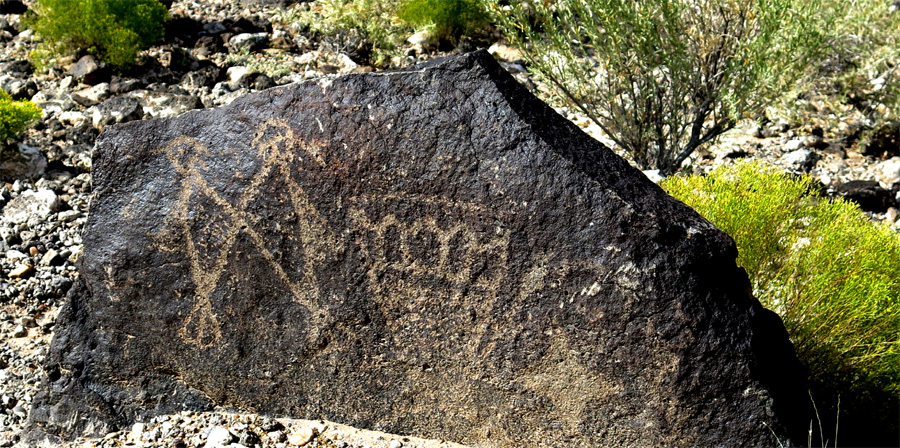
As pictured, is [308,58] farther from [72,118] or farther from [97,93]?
[72,118]

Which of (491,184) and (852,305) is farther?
→ (852,305)

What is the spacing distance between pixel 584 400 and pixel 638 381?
0.21 m

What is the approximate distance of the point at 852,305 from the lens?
3.79m

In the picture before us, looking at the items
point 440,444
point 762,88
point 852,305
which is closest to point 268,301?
point 440,444

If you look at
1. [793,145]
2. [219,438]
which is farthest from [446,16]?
[219,438]

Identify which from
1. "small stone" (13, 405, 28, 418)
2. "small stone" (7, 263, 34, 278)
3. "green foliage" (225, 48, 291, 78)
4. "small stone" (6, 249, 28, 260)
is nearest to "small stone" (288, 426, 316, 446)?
"small stone" (13, 405, 28, 418)

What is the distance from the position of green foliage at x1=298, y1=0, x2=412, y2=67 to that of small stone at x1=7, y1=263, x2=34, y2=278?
3.68 meters

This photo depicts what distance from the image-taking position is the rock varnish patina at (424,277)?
302 centimetres

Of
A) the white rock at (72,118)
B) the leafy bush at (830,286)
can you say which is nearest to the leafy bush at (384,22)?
the white rock at (72,118)

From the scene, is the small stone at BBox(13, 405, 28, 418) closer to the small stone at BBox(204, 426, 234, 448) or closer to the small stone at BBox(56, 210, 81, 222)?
the small stone at BBox(204, 426, 234, 448)

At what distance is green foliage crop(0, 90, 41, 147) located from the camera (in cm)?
585

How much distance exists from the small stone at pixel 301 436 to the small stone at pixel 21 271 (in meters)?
2.42

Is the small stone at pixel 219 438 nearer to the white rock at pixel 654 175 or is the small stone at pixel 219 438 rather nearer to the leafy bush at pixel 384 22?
the white rock at pixel 654 175

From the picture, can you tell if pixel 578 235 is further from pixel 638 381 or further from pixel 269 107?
pixel 269 107
